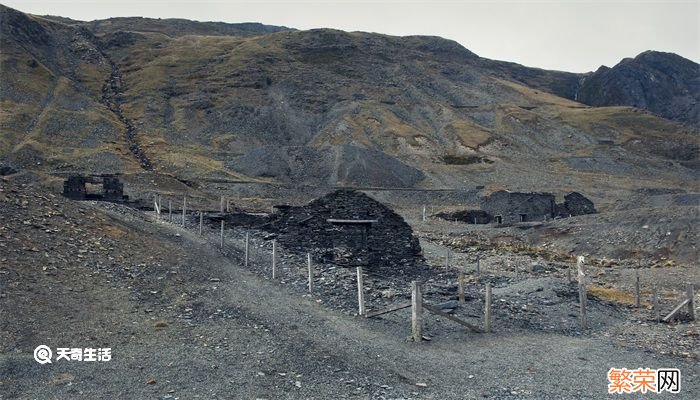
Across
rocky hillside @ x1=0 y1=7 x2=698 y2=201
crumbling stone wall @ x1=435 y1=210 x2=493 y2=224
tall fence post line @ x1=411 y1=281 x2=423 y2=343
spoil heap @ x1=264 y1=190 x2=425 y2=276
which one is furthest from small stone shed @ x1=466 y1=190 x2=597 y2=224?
tall fence post line @ x1=411 y1=281 x2=423 y2=343

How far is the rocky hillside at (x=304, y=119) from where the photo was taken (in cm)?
9300

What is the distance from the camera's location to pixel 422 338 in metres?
16.7

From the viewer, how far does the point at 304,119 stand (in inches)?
4875

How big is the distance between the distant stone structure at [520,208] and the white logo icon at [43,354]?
5523cm

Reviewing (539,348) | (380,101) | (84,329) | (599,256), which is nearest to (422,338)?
(539,348)

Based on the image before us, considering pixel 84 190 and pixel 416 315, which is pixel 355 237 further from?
pixel 84 190

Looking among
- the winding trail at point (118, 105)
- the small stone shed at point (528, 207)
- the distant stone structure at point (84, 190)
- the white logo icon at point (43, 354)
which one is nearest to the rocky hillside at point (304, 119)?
the winding trail at point (118, 105)

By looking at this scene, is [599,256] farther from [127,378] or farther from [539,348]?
[127,378]

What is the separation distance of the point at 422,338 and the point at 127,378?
25.3 ft

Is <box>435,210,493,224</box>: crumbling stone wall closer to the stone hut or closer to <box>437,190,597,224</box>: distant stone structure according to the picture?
<box>437,190,597,224</box>: distant stone structure

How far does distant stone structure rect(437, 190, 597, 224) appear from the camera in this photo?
6544cm

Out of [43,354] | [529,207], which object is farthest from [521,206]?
[43,354]

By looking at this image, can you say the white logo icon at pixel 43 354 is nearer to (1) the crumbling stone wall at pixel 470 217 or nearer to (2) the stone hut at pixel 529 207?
(2) the stone hut at pixel 529 207

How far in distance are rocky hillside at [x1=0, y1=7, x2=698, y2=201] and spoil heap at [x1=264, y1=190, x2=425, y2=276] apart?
55630mm
